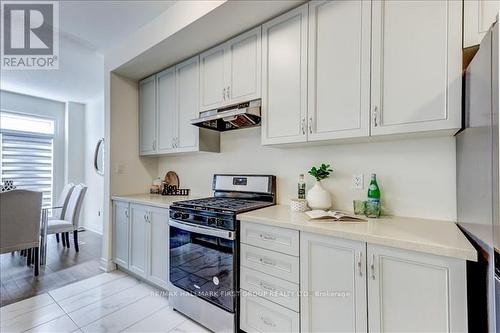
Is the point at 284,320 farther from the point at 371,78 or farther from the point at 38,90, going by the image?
the point at 38,90

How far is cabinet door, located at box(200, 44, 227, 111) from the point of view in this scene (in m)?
2.23

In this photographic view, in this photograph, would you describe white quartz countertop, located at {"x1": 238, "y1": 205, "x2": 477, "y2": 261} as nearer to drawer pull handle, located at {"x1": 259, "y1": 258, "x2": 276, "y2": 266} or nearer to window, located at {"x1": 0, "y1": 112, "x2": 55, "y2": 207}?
drawer pull handle, located at {"x1": 259, "y1": 258, "x2": 276, "y2": 266}

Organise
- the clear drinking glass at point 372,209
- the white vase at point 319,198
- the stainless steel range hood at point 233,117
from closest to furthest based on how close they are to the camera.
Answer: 1. the clear drinking glass at point 372,209
2. the white vase at point 319,198
3. the stainless steel range hood at point 233,117

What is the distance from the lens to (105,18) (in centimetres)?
228

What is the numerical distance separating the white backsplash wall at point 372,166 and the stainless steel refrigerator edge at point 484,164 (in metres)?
0.26

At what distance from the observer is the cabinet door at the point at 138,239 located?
244 cm

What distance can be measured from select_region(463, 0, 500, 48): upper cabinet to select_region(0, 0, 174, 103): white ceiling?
2086mm

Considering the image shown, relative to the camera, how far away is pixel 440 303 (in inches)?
41.0

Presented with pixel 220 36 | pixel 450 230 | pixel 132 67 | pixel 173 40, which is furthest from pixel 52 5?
pixel 450 230

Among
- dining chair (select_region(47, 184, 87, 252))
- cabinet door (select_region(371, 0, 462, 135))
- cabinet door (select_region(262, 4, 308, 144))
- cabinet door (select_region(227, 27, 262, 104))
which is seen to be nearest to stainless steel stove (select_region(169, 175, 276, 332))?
cabinet door (select_region(262, 4, 308, 144))

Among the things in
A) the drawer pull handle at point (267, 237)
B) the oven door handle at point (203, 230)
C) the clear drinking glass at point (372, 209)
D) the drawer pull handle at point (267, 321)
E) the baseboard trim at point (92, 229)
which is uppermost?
the clear drinking glass at point (372, 209)

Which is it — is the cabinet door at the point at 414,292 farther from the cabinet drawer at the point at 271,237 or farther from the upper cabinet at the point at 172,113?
the upper cabinet at the point at 172,113

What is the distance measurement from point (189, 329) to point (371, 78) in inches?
86.3

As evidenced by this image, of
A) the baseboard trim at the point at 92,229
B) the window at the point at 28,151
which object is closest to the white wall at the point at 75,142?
the window at the point at 28,151
